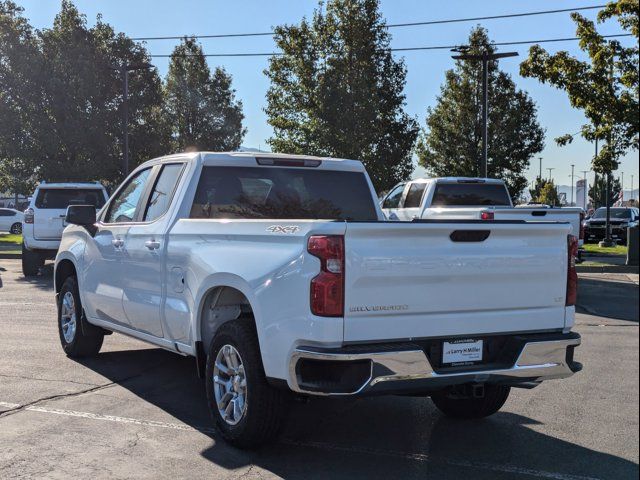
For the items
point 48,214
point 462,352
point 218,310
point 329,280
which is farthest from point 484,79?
point 329,280

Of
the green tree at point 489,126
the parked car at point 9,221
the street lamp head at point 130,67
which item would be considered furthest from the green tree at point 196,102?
the green tree at point 489,126

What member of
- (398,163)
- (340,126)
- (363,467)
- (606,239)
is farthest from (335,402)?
(606,239)

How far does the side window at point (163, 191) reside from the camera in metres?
6.20

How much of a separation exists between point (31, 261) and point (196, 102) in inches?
1313

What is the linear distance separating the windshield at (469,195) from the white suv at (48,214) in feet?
22.7

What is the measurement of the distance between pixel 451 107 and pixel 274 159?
94.2ft

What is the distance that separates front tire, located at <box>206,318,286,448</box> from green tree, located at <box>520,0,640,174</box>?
574 inches

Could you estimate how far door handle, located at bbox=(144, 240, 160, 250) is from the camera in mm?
5911

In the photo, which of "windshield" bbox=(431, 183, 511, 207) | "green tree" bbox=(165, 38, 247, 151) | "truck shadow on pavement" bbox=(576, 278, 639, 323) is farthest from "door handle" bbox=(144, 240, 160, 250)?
"green tree" bbox=(165, 38, 247, 151)

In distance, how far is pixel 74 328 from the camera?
759 cm

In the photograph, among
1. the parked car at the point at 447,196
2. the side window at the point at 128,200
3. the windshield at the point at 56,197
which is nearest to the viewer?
the side window at the point at 128,200

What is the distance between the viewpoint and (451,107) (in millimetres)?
33812

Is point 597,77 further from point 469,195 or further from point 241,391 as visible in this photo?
point 241,391

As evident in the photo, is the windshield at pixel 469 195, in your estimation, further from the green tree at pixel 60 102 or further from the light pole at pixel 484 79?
the green tree at pixel 60 102
